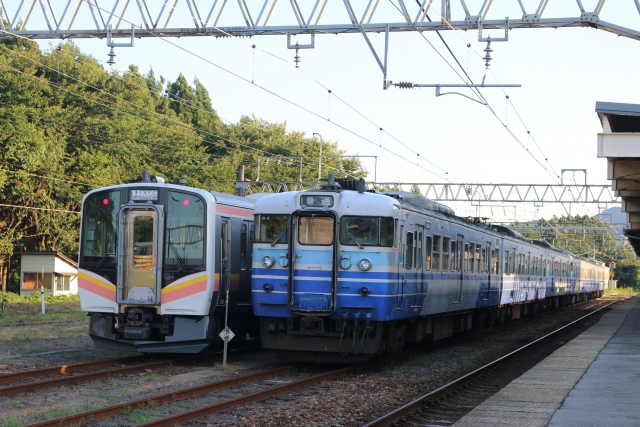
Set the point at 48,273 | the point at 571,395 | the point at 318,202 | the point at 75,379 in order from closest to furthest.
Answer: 1. the point at 571,395
2. the point at 75,379
3. the point at 318,202
4. the point at 48,273

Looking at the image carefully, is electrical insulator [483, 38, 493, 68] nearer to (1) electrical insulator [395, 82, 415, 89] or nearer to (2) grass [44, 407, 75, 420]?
(1) electrical insulator [395, 82, 415, 89]

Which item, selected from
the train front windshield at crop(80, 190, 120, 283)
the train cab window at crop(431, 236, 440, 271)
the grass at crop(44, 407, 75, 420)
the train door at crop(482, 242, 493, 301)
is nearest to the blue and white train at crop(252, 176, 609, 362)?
the train cab window at crop(431, 236, 440, 271)

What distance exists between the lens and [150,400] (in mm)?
10242

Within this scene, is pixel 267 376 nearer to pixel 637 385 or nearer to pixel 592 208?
pixel 637 385

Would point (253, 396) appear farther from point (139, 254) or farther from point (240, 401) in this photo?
point (139, 254)

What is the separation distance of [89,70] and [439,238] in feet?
144

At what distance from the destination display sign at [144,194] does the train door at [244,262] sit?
1.93m

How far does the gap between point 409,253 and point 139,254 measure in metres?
4.62

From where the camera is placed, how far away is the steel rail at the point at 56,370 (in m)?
11.9

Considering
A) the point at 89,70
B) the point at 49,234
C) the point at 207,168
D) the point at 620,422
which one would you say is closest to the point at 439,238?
the point at 620,422

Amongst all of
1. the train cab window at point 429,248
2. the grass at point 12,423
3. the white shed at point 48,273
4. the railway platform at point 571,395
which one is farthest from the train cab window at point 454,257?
the white shed at point 48,273

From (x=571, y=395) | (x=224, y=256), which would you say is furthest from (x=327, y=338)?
(x=571, y=395)

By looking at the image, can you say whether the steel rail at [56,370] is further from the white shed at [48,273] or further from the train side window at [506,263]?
the white shed at [48,273]

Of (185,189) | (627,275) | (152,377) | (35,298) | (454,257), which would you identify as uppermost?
(185,189)
